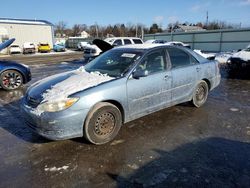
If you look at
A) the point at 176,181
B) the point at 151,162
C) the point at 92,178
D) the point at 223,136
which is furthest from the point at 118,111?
the point at 223,136

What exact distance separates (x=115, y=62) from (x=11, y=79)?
5.28 m

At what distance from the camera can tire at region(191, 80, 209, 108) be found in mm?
5590

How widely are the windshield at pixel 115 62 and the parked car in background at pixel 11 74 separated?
447cm

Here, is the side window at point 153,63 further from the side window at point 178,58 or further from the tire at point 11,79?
the tire at point 11,79

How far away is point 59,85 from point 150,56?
186cm

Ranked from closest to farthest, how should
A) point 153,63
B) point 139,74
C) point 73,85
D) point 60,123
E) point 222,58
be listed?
1. point 60,123
2. point 73,85
3. point 139,74
4. point 153,63
5. point 222,58

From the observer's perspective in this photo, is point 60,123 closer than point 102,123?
Yes

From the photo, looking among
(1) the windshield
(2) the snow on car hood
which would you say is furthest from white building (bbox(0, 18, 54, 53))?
(1) the windshield

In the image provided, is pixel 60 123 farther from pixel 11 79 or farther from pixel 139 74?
pixel 11 79

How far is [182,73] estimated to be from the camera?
502 centimetres

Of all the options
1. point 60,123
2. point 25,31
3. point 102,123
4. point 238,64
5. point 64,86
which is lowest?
point 102,123

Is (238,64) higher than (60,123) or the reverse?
higher

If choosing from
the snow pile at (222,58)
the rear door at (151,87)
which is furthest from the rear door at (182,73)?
the snow pile at (222,58)

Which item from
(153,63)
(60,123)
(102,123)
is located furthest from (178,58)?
(60,123)
